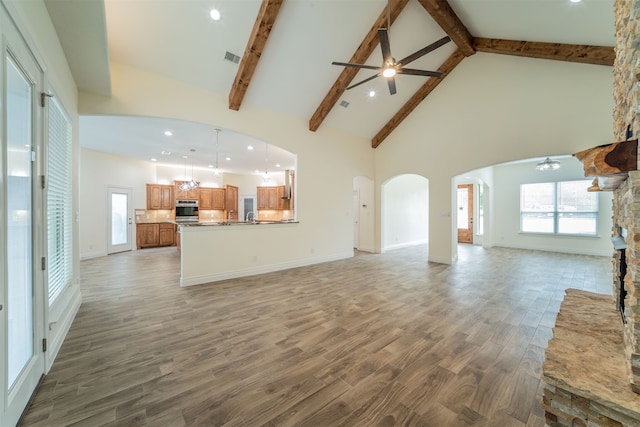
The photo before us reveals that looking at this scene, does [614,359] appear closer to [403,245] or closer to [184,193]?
[403,245]

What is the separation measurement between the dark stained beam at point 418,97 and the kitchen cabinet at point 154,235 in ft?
26.7

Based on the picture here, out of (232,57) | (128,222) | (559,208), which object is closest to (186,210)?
(128,222)

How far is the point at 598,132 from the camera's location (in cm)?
403

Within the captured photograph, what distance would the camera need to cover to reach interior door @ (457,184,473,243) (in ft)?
29.7

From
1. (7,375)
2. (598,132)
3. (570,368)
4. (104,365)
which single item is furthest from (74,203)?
(598,132)

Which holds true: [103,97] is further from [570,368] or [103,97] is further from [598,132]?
[598,132]

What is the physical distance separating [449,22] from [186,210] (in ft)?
32.5

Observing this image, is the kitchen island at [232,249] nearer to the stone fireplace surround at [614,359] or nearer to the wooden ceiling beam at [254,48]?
the wooden ceiling beam at [254,48]

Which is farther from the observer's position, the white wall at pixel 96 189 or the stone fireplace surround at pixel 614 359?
the white wall at pixel 96 189

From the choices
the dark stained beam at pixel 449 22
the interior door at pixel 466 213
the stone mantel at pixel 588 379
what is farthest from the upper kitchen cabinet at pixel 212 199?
the stone mantel at pixel 588 379

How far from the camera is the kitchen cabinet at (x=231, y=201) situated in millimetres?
10692

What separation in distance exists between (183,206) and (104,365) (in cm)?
836

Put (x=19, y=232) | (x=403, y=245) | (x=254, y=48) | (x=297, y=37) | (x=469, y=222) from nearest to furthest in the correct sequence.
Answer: (x=19, y=232) < (x=254, y=48) < (x=297, y=37) < (x=403, y=245) < (x=469, y=222)

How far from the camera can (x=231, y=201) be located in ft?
35.6
